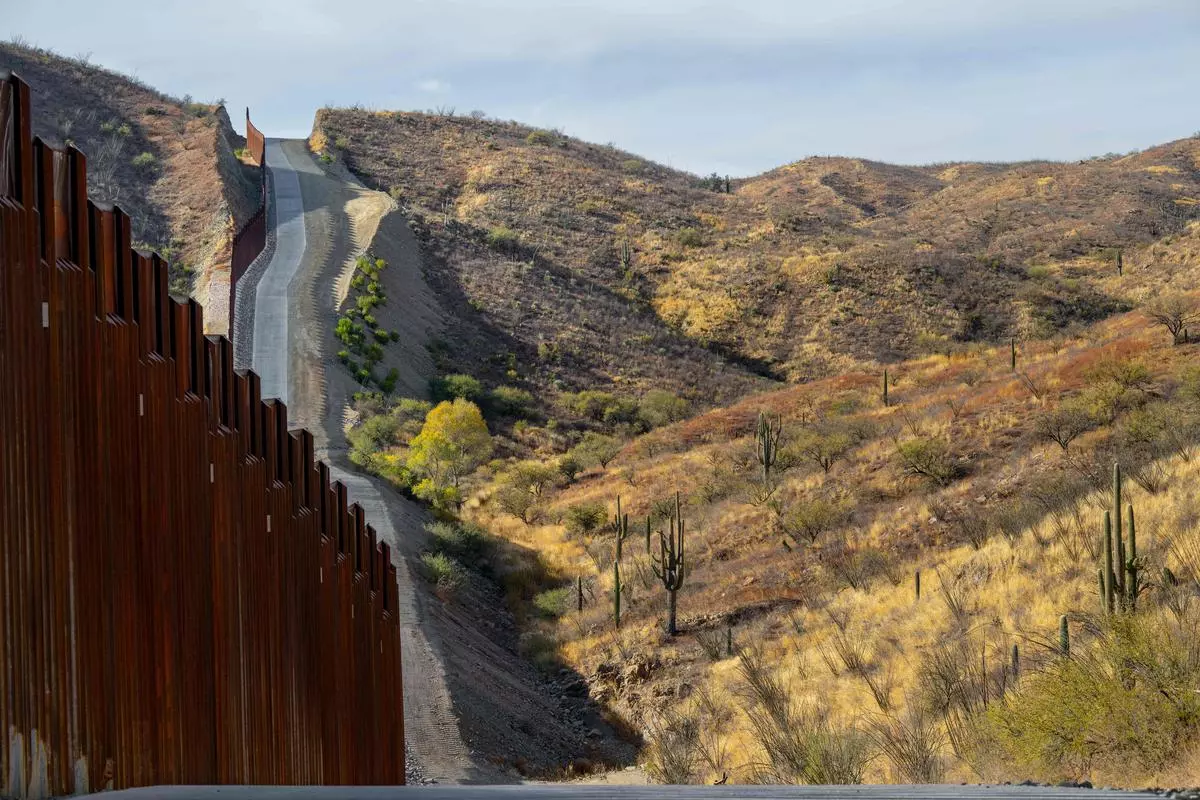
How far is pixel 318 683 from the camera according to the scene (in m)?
12.0

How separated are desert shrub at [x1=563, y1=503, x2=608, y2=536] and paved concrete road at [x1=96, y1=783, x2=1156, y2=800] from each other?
102 feet

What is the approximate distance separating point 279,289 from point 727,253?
110 ft

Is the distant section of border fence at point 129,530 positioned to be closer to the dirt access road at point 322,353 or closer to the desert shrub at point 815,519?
the dirt access road at point 322,353

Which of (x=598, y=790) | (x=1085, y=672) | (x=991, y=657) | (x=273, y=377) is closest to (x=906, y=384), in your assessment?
(x=273, y=377)

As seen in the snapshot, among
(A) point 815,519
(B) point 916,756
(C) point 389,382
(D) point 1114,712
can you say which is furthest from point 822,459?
(D) point 1114,712

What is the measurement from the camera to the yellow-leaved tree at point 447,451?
134 feet

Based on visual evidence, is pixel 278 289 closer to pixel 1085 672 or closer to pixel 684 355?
pixel 684 355

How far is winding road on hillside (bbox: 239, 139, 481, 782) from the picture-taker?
71.7 feet

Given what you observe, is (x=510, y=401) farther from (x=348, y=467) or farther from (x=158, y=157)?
(x=158, y=157)

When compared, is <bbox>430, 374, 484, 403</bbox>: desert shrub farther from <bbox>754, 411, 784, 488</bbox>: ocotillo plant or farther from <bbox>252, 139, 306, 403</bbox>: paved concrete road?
<bbox>754, 411, 784, 488</bbox>: ocotillo plant

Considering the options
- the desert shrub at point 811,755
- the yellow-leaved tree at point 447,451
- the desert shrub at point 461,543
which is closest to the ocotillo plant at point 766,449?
the desert shrub at point 461,543

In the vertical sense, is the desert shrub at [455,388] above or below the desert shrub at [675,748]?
above

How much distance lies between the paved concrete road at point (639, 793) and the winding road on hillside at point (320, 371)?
12.5 metres

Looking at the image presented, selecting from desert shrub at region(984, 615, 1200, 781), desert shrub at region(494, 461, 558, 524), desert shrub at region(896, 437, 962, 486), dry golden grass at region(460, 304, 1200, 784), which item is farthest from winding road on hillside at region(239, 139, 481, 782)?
desert shrub at region(896, 437, 962, 486)
